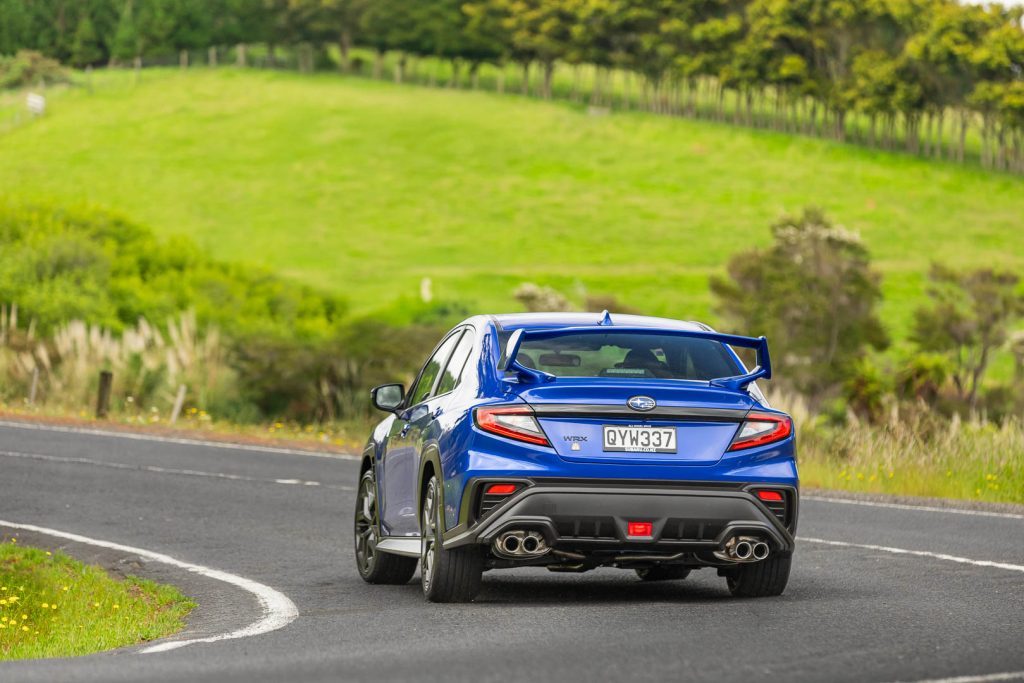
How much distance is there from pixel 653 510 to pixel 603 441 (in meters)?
0.44

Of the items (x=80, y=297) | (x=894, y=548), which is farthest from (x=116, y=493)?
(x=80, y=297)

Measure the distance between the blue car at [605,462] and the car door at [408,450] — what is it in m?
0.42

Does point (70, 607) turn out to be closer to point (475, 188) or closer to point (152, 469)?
point (152, 469)

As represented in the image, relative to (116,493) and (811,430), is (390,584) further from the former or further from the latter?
(811,430)

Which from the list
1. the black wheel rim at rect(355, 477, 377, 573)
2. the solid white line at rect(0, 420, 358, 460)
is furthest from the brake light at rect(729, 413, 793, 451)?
the solid white line at rect(0, 420, 358, 460)

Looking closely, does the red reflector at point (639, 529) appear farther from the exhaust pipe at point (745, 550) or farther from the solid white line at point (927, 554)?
the solid white line at point (927, 554)

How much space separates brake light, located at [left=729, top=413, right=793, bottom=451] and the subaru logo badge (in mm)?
495

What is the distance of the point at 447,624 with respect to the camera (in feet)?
27.2

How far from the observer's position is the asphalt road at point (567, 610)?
6.83 metres

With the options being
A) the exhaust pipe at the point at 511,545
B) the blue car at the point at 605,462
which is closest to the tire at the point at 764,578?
the blue car at the point at 605,462

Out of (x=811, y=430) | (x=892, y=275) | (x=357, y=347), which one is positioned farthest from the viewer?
(x=892, y=275)

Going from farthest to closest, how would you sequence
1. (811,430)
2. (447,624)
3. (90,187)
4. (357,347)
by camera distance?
(90,187) < (357,347) < (811,430) < (447,624)

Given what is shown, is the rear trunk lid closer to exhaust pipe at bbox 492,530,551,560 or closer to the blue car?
the blue car

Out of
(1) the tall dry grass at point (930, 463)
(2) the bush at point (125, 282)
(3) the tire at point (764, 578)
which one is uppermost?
(3) the tire at point (764, 578)
